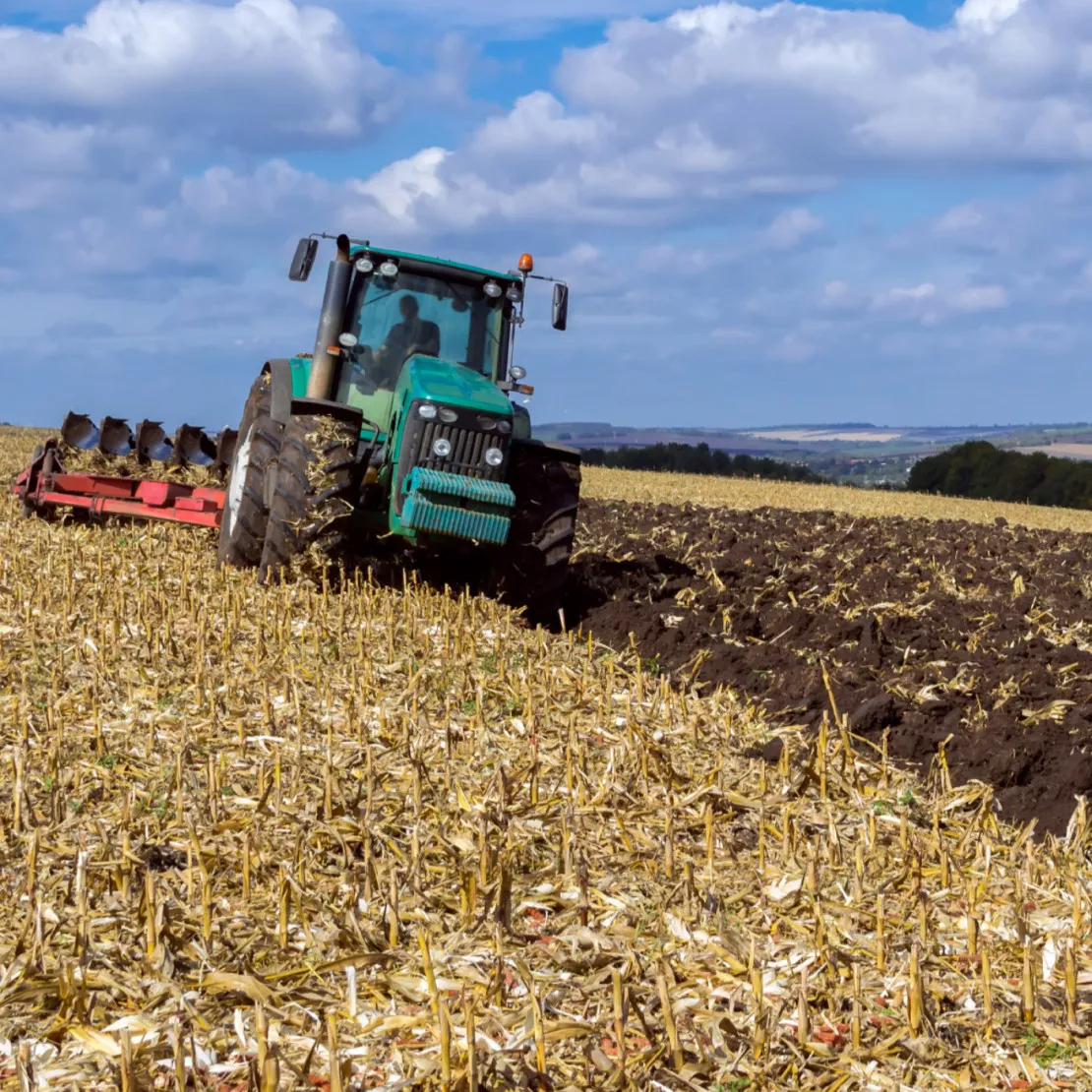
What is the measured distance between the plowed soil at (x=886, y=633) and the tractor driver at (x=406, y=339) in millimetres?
2004

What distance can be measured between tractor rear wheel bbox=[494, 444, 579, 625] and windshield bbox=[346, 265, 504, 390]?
108cm

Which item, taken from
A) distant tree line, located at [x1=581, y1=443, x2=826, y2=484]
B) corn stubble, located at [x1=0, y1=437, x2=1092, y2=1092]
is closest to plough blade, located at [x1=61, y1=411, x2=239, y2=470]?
corn stubble, located at [x1=0, y1=437, x2=1092, y2=1092]

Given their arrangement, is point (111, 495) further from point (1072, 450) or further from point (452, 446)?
point (1072, 450)

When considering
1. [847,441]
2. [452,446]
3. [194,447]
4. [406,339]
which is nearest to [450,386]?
[452,446]

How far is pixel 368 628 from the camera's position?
25.7 ft

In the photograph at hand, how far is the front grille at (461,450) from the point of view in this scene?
9055 millimetres

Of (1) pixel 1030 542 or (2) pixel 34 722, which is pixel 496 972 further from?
(1) pixel 1030 542

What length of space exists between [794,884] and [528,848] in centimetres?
89

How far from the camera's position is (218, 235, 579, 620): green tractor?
354 inches

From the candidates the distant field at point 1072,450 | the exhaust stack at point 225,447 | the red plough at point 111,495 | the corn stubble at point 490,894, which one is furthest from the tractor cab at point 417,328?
the distant field at point 1072,450

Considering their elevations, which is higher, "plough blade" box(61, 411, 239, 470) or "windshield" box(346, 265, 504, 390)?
"windshield" box(346, 265, 504, 390)

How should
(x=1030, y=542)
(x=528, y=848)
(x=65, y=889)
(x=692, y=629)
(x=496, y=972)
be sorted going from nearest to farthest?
(x=496, y=972), (x=65, y=889), (x=528, y=848), (x=692, y=629), (x=1030, y=542)

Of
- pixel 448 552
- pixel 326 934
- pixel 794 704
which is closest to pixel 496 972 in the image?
pixel 326 934

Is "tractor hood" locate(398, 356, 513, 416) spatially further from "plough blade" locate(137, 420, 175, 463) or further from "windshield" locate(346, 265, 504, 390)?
"plough blade" locate(137, 420, 175, 463)
